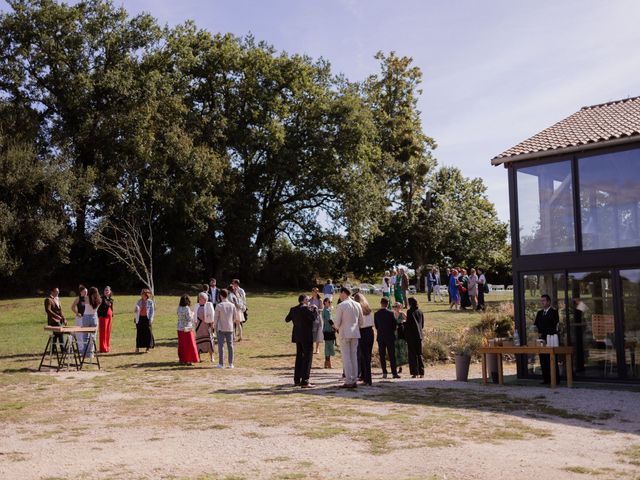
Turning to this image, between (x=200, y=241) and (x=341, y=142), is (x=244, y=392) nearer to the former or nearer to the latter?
(x=200, y=241)

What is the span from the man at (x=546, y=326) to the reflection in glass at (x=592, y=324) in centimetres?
48

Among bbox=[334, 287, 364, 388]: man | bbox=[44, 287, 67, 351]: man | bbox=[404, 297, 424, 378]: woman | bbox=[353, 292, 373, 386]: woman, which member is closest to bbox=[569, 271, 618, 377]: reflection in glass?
bbox=[404, 297, 424, 378]: woman

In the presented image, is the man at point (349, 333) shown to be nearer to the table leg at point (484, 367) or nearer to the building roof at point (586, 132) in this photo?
the table leg at point (484, 367)

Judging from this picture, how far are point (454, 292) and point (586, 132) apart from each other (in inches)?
493

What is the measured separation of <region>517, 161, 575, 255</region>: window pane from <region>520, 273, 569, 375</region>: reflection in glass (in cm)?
61

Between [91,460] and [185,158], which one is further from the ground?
[185,158]

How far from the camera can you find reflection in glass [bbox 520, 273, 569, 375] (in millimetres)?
14914

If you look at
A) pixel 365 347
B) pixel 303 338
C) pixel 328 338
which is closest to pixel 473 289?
pixel 328 338

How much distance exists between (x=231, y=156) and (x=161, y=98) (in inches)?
247

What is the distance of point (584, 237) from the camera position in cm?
1487

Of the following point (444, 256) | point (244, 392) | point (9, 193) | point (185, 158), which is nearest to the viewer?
point (244, 392)

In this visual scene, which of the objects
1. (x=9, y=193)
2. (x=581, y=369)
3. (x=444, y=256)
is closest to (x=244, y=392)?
(x=581, y=369)

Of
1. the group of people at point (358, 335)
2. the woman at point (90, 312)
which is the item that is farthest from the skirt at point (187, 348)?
the group of people at point (358, 335)

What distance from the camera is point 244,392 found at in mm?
12656
